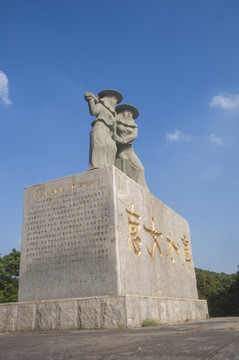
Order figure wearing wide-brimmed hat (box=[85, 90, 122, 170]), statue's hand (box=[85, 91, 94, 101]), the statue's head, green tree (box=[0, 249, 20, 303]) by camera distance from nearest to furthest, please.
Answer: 1. figure wearing wide-brimmed hat (box=[85, 90, 122, 170])
2. statue's hand (box=[85, 91, 94, 101])
3. the statue's head
4. green tree (box=[0, 249, 20, 303])

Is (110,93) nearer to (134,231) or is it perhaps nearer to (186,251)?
(134,231)

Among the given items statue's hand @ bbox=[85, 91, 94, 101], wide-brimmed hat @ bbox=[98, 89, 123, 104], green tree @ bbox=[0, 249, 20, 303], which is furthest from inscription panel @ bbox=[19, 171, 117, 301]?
green tree @ bbox=[0, 249, 20, 303]

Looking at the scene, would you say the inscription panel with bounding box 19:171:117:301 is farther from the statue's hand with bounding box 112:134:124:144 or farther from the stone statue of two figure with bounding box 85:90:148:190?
the statue's hand with bounding box 112:134:124:144

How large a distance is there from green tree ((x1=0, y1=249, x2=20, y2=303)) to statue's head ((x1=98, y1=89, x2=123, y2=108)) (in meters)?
9.48

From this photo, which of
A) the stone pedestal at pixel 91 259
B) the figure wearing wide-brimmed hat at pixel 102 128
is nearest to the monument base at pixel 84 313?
the stone pedestal at pixel 91 259

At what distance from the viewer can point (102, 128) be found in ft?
21.3

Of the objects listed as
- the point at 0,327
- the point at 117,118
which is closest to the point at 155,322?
the point at 0,327

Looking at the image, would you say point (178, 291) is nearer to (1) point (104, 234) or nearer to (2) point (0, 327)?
(1) point (104, 234)

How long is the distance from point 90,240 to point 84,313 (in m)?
1.05

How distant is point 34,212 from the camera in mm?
5527

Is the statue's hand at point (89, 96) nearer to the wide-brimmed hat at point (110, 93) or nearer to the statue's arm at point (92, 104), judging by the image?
the statue's arm at point (92, 104)

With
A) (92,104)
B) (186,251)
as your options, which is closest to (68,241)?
(92,104)

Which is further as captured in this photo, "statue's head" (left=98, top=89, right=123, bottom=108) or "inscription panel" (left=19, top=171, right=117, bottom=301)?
"statue's head" (left=98, top=89, right=123, bottom=108)

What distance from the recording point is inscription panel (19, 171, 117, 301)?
14.8 feet
